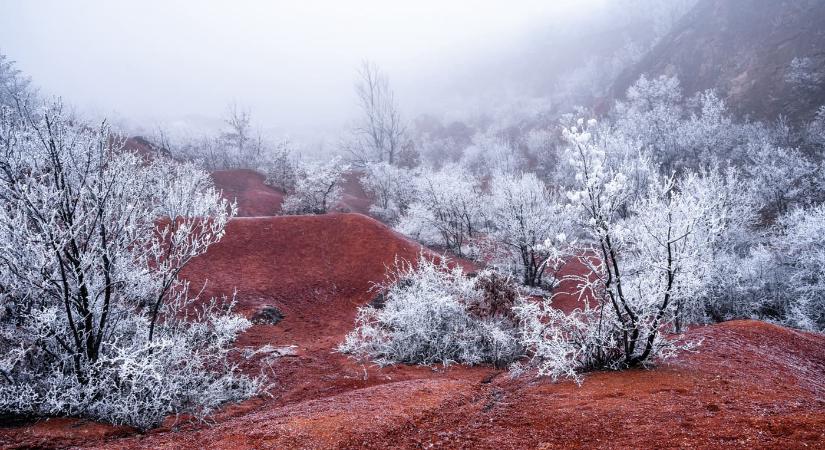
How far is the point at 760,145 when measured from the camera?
3438cm

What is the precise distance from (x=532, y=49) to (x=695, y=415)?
11665 centimetres

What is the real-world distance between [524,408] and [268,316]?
9.77 metres

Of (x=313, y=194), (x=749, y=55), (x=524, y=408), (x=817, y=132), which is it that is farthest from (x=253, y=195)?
(x=749, y=55)

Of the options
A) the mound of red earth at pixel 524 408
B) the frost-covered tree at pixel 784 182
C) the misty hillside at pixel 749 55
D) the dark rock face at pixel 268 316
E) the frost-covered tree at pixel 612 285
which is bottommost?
the mound of red earth at pixel 524 408

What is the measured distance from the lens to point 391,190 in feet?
126

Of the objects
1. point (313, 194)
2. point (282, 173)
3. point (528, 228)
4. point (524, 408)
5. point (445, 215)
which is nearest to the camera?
point (524, 408)

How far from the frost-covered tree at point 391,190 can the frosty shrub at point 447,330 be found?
23.2 meters

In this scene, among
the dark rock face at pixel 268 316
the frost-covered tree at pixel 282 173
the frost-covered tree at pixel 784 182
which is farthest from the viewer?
the frost-covered tree at pixel 282 173

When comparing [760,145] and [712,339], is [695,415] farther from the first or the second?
[760,145]

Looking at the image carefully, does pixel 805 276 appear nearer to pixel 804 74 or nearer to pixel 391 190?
pixel 391 190

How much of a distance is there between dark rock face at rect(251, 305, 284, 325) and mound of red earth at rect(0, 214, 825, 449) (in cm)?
275

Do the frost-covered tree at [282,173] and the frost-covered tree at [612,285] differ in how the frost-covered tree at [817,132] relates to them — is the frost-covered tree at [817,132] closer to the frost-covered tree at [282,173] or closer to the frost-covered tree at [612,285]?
the frost-covered tree at [612,285]

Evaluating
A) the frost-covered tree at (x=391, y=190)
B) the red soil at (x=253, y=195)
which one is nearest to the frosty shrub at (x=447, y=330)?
the red soil at (x=253, y=195)

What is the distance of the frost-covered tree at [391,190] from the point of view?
3588 centimetres
